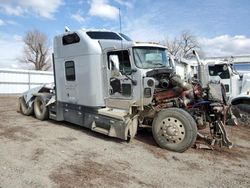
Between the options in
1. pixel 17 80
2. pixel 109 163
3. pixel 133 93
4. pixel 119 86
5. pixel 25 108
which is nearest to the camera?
pixel 109 163

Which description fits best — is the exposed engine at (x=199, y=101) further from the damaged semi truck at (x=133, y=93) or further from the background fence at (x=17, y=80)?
the background fence at (x=17, y=80)

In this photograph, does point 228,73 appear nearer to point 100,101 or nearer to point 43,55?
point 100,101

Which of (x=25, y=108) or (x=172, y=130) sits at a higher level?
(x=25, y=108)

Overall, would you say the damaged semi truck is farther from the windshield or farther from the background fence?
the background fence

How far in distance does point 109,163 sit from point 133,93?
2112 millimetres

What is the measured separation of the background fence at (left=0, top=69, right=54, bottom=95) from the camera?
23.5 metres

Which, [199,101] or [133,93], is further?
[133,93]

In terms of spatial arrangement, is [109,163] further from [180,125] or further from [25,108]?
[25,108]

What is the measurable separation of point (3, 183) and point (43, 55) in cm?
5322

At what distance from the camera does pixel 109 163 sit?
226 inches

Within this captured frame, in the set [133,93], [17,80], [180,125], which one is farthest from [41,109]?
[17,80]

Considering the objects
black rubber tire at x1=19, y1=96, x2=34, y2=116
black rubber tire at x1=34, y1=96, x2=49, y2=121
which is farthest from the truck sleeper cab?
black rubber tire at x1=19, y1=96, x2=34, y2=116

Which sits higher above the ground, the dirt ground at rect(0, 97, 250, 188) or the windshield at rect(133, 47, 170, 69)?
the windshield at rect(133, 47, 170, 69)

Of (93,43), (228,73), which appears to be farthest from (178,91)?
(228,73)
